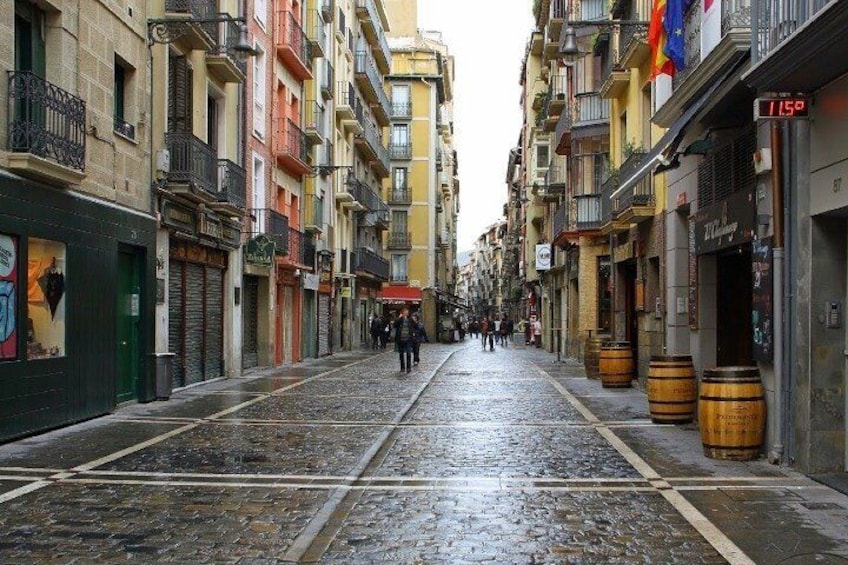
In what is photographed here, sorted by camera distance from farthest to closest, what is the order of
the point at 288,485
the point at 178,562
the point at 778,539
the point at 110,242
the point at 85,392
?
the point at 110,242 → the point at 85,392 → the point at 288,485 → the point at 778,539 → the point at 178,562

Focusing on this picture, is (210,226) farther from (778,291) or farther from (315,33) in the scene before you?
(315,33)

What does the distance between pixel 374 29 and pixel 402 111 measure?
64.6ft

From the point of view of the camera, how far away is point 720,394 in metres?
10.1

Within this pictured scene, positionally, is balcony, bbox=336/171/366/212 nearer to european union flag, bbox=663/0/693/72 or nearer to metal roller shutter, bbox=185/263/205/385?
metal roller shutter, bbox=185/263/205/385

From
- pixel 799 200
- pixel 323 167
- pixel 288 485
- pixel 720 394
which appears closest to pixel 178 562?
pixel 288 485

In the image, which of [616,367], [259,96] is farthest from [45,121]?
[259,96]

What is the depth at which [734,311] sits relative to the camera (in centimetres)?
1373

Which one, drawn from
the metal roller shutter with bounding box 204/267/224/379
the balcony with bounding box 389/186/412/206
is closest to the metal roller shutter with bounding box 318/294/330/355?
the metal roller shutter with bounding box 204/267/224/379

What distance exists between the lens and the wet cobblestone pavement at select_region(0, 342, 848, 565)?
662 centimetres

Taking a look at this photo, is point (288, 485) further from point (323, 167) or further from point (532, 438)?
point (323, 167)

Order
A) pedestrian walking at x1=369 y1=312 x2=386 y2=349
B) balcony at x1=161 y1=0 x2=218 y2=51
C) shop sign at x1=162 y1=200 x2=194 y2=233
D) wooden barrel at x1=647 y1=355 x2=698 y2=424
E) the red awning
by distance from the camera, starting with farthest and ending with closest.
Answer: the red awning, pedestrian walking at x1=369 y1=312 x2=386 y2=349, shop sign at x1=162 y1=200 x2=194 y2=233, balcony at x1=161 y1=0 x2=218 y2=51, wooden barrel at x1=647 y1=355 x2=698 y2=424

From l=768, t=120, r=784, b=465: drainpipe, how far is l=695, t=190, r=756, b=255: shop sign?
846mm

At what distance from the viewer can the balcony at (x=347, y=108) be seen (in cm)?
4150

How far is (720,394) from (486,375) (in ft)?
51.4
